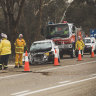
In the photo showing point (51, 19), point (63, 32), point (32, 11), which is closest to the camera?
point (63, 32)

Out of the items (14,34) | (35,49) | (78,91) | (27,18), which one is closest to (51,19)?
(27,18)

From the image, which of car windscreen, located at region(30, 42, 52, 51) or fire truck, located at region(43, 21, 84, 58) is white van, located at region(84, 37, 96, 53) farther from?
car windscreen, located at region(30, 42, 52, 51)

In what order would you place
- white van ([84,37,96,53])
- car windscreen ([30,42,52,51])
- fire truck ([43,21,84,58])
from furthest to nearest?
1. white van ([84,37,96,53])
2. fire truck ([43,21,84,58])
3. car windscreen ([30,42,52,51])

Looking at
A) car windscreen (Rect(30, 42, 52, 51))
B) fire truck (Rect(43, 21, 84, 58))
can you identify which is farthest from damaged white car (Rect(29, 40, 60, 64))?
fire truck (Rect(43, 21, 84, 58))

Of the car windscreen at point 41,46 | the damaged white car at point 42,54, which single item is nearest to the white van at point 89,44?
the car windscreen at point 41,46

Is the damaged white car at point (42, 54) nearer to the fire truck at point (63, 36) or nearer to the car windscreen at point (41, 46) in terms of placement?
the car windscreen at point (41, 46)

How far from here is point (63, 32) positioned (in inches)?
1102

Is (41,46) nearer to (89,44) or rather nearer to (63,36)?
(63,36)

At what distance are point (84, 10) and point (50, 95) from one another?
2.62 metres

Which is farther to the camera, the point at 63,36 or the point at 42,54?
the point at 63,36

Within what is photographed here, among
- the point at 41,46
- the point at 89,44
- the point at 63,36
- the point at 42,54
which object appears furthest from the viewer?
the point at 89,44

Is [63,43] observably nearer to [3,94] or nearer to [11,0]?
[11,0]

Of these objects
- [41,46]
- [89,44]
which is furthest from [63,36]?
[89,44]

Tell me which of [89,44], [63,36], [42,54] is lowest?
[42,54]
